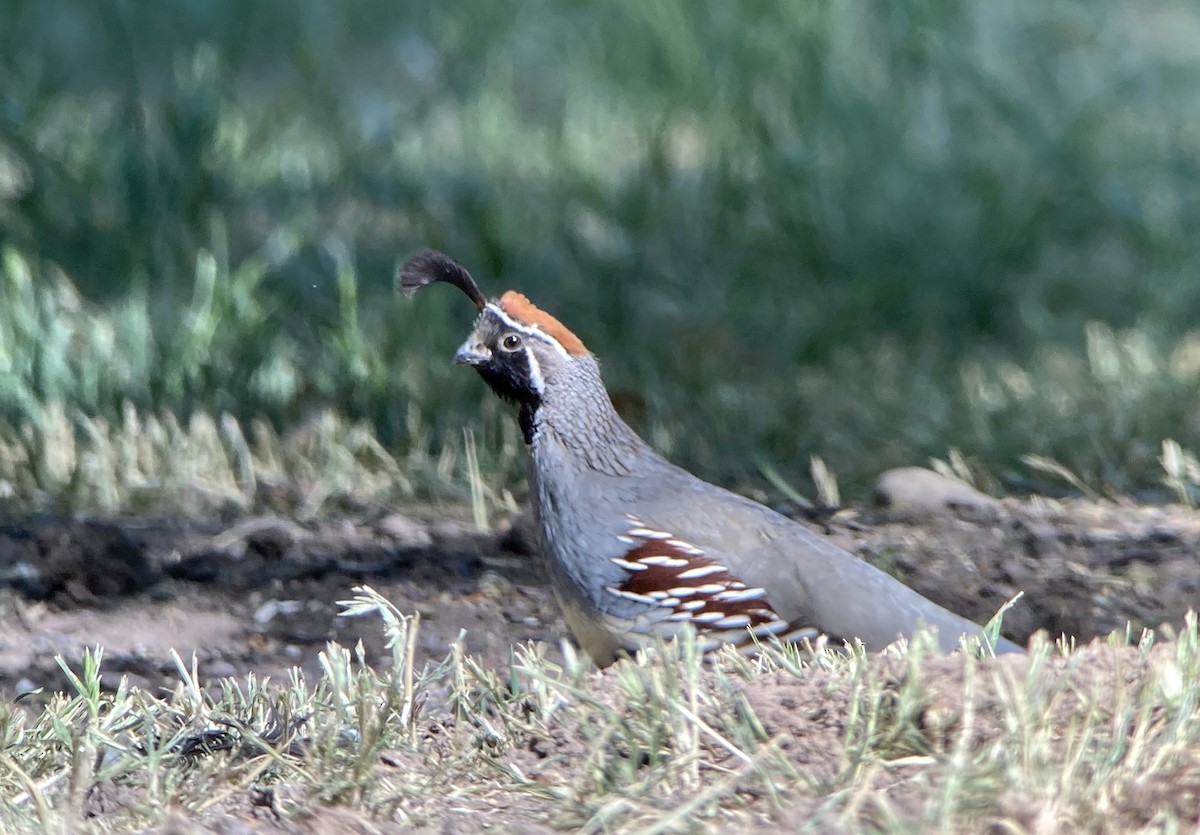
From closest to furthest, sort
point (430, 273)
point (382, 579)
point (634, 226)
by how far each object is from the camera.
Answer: point (430, 273), point (382, 579), point (634, 226)

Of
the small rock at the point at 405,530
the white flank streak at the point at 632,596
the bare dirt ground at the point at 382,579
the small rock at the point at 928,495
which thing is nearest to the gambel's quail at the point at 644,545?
the white flank streak at the point at 632,596

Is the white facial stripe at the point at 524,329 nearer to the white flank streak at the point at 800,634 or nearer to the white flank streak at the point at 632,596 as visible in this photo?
the white flank streak at the point at 632,596

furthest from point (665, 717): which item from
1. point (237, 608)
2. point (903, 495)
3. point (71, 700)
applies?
point (903, 495)

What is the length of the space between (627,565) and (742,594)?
255 mm

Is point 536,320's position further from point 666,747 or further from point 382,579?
point 666,747

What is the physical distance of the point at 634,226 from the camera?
6.90 metres

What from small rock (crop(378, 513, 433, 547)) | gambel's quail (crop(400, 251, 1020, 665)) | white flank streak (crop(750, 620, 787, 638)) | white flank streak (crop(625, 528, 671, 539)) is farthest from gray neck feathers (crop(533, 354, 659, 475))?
small rock (crop(378, 513, 433, 547))

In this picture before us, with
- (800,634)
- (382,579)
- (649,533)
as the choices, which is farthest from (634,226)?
(800,634)

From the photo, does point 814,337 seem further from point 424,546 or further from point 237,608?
point 237,608

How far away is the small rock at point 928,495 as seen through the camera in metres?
4.60

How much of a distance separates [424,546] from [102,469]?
103 cm

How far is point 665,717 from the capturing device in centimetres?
256

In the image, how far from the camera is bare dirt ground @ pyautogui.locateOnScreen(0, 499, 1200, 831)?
3869 millimetres

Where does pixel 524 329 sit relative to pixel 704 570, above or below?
above
